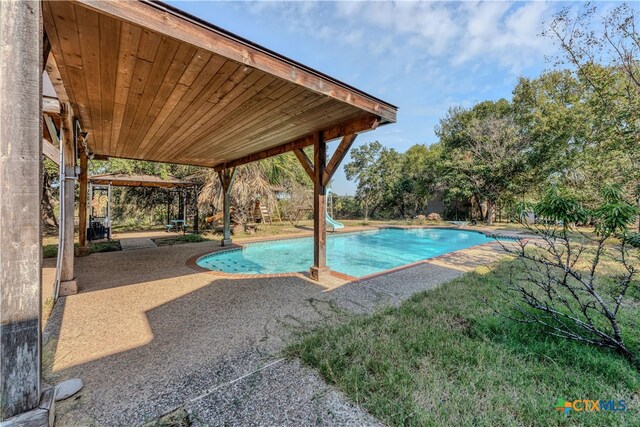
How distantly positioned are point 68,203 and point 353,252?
27.9 feet

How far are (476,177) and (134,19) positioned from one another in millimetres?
17917

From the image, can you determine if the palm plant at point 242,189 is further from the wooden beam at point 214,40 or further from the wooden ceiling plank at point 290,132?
the wooden beam at point 214,40

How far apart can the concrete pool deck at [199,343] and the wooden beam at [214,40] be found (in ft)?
9.06

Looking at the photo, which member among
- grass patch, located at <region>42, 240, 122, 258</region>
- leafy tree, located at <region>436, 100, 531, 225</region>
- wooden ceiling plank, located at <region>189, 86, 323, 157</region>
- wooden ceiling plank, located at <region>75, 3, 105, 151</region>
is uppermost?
leafy tree, located at <region>436, 100, 531, 225</region>

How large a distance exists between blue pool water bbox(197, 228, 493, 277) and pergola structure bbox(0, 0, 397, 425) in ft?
10.4

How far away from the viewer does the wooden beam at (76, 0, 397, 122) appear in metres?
1.86

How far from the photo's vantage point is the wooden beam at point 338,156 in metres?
4.41

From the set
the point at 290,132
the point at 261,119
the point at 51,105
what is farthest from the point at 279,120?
the point at 51,105

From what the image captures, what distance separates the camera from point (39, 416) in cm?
149

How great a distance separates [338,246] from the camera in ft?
37.4

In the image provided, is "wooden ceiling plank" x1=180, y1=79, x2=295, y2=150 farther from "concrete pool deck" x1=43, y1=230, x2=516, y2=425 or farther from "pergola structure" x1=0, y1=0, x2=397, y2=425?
A: "concrete pool deck" x1=43, y1=230, x2=516, y2=425

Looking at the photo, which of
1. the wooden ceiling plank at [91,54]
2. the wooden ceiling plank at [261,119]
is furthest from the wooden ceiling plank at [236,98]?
the wooden ceiling plank at [91,54]

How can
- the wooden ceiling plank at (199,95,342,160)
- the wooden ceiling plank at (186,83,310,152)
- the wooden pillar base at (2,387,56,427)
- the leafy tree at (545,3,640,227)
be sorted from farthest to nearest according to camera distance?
the leafy tree at (545,3,640,227) → the wooden ceiling plank at (199,95,342,160) → the wooden ceiling plank at (186,83,310,152) → the wooden pillar base at (2,387,56,427)

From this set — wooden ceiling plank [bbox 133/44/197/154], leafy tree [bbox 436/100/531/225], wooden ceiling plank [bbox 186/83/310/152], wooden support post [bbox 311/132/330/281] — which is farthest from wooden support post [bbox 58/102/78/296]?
leafy tree [bbox 436/100/531/225]
